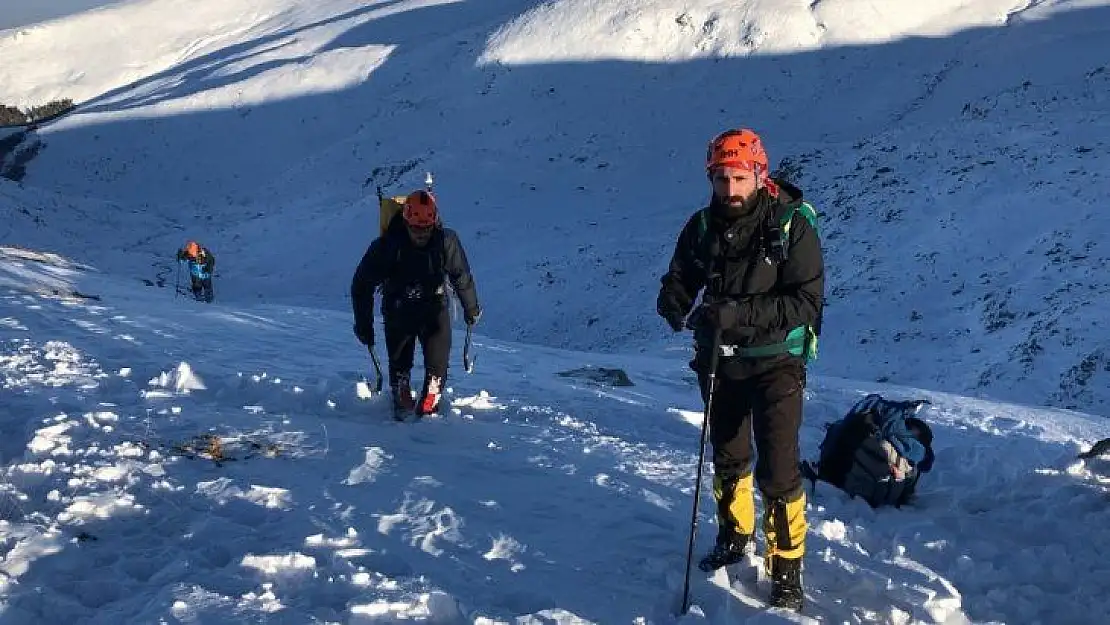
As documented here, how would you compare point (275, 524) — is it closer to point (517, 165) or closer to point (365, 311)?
point (365, 311)

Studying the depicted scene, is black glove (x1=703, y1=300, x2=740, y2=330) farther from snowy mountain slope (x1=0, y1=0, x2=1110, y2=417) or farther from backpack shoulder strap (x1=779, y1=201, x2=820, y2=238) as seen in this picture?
snowy mountain slope (x1=0, y1=0, x2=1110, y2=417)

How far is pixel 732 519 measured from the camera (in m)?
4.99

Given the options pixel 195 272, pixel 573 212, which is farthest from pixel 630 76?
pixel 195 272

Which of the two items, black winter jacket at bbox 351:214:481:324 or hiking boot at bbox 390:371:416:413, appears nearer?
black winter jacket at bbox 351:214:481:324

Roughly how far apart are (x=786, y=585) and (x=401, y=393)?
4.55 m

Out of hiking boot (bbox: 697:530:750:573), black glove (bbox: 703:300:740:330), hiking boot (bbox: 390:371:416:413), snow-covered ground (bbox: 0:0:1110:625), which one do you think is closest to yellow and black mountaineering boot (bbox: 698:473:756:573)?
hiking boot (bbox: 697:530:750:573)

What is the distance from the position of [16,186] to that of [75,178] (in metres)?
8.39

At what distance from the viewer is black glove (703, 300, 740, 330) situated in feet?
14.2

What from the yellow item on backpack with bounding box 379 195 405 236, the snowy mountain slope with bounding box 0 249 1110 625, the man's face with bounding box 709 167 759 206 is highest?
the man's face with bounding box 709 167 759 206

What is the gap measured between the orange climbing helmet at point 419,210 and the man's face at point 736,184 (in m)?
3.55

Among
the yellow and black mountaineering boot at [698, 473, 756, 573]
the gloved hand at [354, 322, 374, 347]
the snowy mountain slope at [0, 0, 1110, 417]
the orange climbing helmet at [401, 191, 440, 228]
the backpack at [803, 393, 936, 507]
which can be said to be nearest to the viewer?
the yellow and black mountaineering boot at [698, 473, 756, 573]

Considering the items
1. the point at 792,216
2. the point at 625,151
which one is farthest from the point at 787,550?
the point at 625,151

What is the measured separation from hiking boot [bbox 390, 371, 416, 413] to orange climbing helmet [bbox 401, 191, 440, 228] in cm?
161

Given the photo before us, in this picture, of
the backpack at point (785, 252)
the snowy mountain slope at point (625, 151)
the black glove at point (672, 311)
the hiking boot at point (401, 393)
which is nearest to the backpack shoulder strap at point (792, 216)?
the backpack at point (785, 252)
